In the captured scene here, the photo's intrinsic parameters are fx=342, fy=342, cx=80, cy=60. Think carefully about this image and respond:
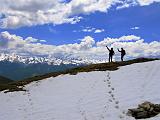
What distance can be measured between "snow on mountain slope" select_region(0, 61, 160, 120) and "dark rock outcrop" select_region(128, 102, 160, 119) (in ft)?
2.08

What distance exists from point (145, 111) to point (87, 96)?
12.6m

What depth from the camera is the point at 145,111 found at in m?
25.5

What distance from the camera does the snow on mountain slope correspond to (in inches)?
1152

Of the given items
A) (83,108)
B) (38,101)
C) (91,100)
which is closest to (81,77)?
(38,101)

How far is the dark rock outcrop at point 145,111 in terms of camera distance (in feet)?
83.0

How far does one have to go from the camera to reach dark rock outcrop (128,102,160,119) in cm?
2529

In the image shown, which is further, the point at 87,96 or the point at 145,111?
the point at 87,96

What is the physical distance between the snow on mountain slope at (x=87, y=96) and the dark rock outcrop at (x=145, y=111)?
635mm

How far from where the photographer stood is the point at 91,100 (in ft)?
114

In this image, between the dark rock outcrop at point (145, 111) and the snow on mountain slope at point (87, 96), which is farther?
the snow on mountain slope at point (87, 96)

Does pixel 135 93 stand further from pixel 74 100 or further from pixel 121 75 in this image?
pixel 121 75

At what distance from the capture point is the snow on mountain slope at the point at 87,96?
96.0 ft

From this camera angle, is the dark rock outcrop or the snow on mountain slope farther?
the snow on mountain slope

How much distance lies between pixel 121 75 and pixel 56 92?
10042 millimetres
